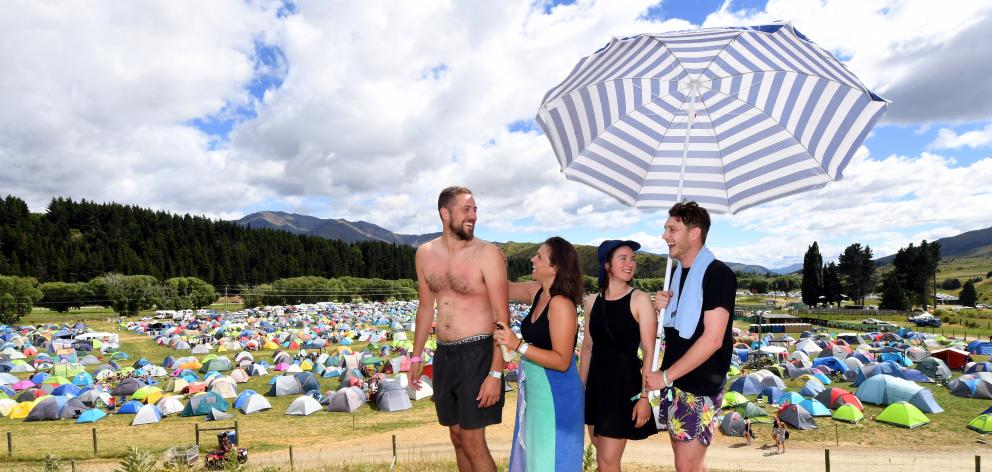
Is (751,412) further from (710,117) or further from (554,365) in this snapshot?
(554,365)

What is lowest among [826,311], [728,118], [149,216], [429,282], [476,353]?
[826,311]

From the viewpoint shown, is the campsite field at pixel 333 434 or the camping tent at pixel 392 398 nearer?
the campsite field at pixel 333 434

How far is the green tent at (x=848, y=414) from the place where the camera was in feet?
63.3

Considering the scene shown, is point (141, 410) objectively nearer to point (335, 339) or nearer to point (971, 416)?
point (335, 339)

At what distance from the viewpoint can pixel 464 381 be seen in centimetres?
382

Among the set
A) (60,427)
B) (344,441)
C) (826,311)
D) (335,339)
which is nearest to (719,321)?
(344,441)

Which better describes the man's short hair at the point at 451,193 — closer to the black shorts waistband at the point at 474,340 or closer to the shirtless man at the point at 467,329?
the shirtless man at the point at 467,329

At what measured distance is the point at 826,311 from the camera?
67000 mm

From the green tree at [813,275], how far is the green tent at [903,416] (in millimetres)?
56851

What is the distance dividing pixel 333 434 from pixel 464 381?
17.2 metres

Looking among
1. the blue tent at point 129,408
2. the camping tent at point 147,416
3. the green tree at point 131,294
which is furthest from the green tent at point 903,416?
the green tree at point 131,294

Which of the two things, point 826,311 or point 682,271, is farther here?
point 826,311

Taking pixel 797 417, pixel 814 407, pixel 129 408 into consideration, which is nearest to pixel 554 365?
pixel 797 417

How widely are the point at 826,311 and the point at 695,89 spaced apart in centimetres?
7444
